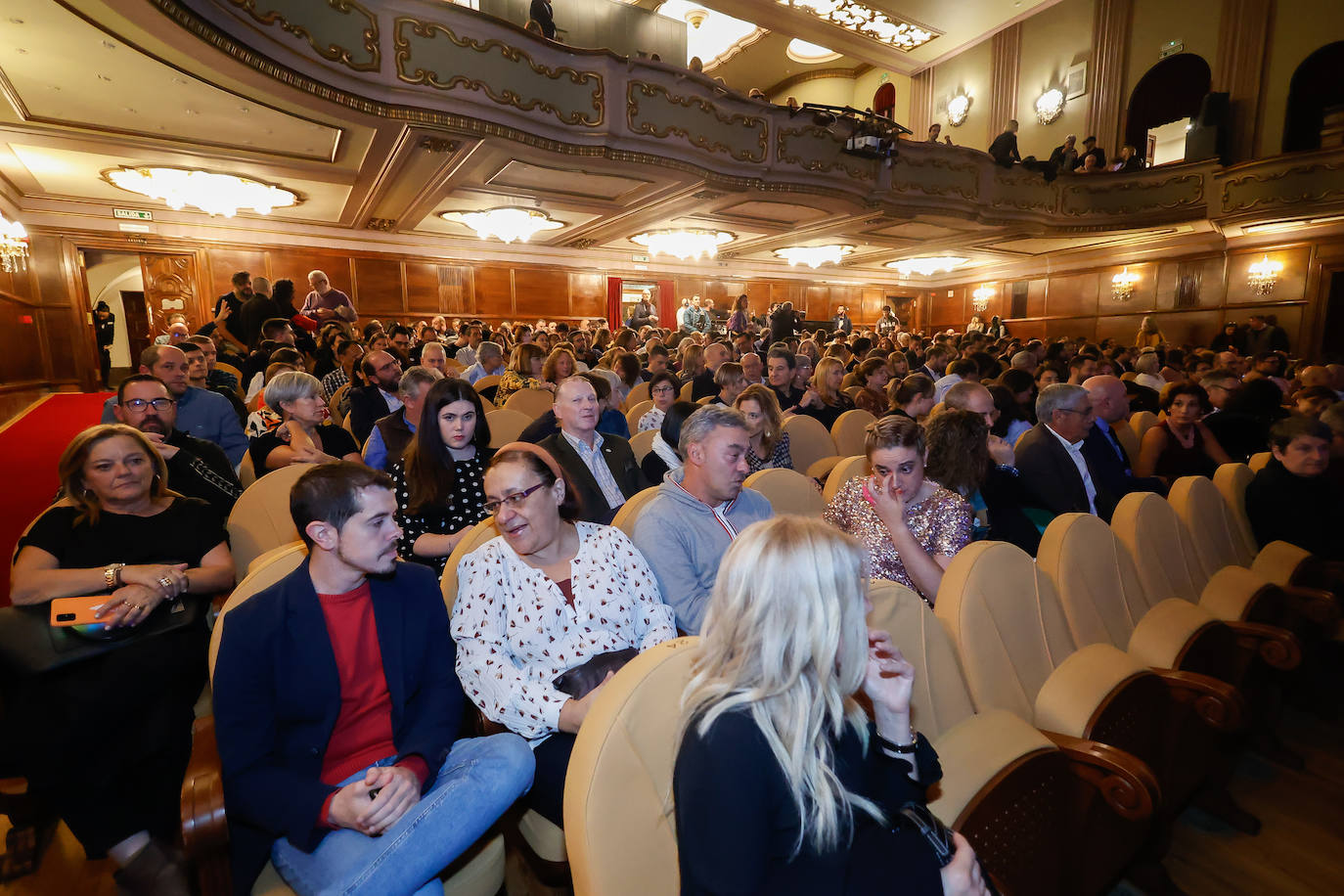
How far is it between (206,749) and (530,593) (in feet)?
2.29

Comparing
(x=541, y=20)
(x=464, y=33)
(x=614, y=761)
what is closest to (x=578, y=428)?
(x=614, y=761)

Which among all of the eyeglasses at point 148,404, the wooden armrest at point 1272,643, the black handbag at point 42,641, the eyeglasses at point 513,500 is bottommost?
the wooden armrest at point 1272,643

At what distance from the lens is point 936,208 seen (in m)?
10.2

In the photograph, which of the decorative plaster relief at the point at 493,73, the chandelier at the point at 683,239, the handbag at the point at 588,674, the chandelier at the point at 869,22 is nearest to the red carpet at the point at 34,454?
the handbag at the point at 588,674

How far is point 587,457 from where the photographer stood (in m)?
2.64

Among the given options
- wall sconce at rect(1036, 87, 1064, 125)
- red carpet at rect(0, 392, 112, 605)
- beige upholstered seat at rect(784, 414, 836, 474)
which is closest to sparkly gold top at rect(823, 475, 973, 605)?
beige upholstered seat at rect(784, 414, 836, 474)

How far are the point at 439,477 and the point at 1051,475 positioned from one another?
2.53 m

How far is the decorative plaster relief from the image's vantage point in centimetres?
549

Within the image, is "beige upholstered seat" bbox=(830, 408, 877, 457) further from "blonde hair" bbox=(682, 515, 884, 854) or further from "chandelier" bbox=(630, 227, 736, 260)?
"chandelier" bbox=(630, 227, 736, 260)

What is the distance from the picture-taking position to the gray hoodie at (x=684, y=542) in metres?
1.80

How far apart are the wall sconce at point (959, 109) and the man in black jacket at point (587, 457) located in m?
14.9

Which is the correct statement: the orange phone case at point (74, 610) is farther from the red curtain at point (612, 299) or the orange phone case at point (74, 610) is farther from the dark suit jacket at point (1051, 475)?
the red curtain at point (612, 299)

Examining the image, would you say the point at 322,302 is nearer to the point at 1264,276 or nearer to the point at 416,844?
the point at 416,844

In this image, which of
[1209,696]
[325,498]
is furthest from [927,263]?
[325,498]
